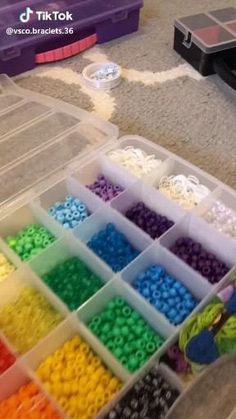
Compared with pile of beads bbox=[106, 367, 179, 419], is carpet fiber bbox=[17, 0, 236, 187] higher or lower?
higher

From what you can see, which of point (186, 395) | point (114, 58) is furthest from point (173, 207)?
point (114, 58)

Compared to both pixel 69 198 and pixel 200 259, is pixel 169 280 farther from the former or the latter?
pixel 69 198

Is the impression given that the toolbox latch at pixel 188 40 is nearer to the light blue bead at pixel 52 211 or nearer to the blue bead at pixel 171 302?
the light blue bead at pixel 52 211

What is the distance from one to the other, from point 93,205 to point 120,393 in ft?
1.11

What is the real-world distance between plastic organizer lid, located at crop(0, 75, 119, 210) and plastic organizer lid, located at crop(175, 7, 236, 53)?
36 cm

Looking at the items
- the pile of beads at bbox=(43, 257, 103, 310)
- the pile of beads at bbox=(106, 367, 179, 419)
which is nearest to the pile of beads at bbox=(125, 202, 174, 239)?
the pile of beads at bbox=(43, 257, 103, 310)

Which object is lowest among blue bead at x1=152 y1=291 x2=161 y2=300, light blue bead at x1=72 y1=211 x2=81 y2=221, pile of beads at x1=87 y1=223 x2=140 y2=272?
blue bead at x1=152 y1=291 x2=161 y2=300

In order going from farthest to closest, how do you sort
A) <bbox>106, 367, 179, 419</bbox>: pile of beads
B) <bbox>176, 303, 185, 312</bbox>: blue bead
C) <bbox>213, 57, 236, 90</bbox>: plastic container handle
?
<bbox>213, 57, 236, 90</bbox>: plastic container handle → <bbox>176, 303, 185, 312</bbox>: blue bead → <bbox>106, 367, 179, 419</bbox>: pile of beads

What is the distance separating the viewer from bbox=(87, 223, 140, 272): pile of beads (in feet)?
2.34

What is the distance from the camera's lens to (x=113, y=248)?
0.73 metres

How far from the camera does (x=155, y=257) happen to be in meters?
0.72

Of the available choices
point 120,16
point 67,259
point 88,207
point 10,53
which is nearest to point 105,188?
point 88,207

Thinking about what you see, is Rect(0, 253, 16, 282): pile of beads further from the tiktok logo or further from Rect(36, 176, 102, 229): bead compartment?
the tiktok logo

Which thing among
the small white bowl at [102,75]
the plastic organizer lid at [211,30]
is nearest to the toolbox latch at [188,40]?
the plastic organizer lid at [211,30]
